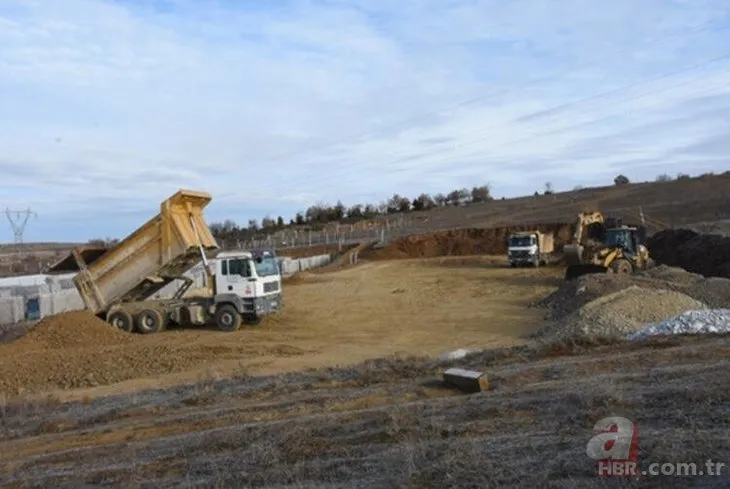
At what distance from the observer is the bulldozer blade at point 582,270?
103 feet

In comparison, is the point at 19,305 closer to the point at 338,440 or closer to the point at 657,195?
the point at 338,440

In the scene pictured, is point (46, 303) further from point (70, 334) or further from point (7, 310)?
point (70, 334)

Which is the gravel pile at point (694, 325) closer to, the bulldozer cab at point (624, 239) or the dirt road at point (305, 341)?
the dirt road at point (305, 341)

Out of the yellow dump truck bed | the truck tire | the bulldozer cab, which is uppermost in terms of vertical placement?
the yellow dump truck bed

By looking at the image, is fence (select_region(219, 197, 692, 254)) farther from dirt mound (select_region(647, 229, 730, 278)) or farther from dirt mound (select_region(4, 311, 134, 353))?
dirt mound (select_region(4, 311, 134, 353))

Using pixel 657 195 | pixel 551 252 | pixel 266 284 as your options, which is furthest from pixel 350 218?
pixel 266 284

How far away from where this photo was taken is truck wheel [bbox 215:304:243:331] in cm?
2334

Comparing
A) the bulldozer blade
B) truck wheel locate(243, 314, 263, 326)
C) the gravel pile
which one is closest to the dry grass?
the gravel pile

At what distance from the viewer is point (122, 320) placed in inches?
932

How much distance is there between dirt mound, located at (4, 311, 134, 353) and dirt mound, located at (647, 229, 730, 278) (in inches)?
933

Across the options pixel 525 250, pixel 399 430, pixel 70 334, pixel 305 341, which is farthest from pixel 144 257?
pixel 525 250

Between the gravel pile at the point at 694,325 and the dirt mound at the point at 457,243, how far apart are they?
5088cm

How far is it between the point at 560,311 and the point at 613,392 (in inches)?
645

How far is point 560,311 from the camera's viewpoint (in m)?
23.1
